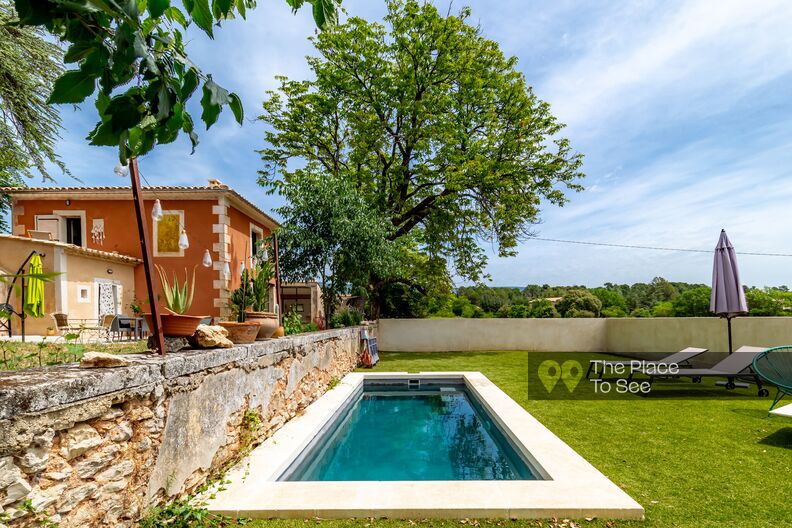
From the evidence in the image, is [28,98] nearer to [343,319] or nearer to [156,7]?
[156,7]

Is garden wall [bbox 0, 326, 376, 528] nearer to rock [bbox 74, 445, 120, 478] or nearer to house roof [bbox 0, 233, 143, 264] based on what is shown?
rock [bbox 74, 445, 120, 478]

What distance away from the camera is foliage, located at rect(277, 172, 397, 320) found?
11.7 metres

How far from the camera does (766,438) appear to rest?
496cm

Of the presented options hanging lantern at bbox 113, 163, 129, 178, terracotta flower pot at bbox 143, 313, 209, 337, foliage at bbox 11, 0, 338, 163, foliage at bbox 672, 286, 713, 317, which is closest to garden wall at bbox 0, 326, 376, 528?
terracotta flower pot at bbox 143, 313, 209, 337

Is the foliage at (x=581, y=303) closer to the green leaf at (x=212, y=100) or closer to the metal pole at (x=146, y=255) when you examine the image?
the metal pole at (x=146, y=255)

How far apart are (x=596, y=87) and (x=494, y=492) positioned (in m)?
10.7

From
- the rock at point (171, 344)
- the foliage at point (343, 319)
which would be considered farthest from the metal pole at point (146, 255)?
the foliage at point (343, 319)

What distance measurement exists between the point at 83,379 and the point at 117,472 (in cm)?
70

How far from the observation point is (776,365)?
6.18 m

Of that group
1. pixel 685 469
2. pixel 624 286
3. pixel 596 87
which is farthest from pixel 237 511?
pixel 624 286

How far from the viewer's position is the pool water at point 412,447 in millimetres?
4461

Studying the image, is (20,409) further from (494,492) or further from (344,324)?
(344,324)

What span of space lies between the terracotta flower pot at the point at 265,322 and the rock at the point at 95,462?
9.73 feet

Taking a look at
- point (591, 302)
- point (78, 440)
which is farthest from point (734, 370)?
point (591, 302)
